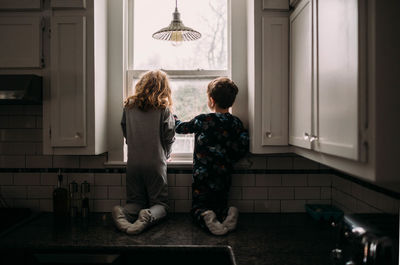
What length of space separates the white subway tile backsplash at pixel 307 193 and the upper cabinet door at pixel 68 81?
1481mm

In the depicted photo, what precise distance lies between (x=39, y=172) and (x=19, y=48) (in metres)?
0.86

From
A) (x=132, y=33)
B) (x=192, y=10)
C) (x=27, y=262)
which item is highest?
(x=192, y=10)

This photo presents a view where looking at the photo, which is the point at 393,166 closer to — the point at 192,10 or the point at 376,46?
the point at 376,46

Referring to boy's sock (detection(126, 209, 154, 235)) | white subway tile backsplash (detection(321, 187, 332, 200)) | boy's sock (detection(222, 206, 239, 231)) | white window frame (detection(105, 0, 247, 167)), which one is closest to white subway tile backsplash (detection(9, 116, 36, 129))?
white window frame (detection(105, 0, 247, 167))

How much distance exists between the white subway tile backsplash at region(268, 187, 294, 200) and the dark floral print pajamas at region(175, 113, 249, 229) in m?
0.34

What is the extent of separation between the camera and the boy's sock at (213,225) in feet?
5.75

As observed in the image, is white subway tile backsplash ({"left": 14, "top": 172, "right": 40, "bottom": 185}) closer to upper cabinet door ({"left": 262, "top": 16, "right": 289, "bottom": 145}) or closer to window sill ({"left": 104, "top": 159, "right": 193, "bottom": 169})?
window sill ({"left": 104, "top": 159, "right": 193, "bottom": 169})

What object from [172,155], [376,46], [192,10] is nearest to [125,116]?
[172,155]

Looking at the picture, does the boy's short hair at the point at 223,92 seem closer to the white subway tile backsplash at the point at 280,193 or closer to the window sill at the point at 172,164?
the window sill at the point at 172,164

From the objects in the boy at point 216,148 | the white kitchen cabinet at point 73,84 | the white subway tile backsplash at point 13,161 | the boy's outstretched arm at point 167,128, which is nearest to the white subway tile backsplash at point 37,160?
the white subway tile backsplash at point 13,161

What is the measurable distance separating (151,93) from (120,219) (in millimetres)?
820

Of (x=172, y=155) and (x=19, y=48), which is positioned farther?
(x=172, y=155)

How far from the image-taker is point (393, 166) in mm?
990

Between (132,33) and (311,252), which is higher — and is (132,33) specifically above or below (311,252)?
above
